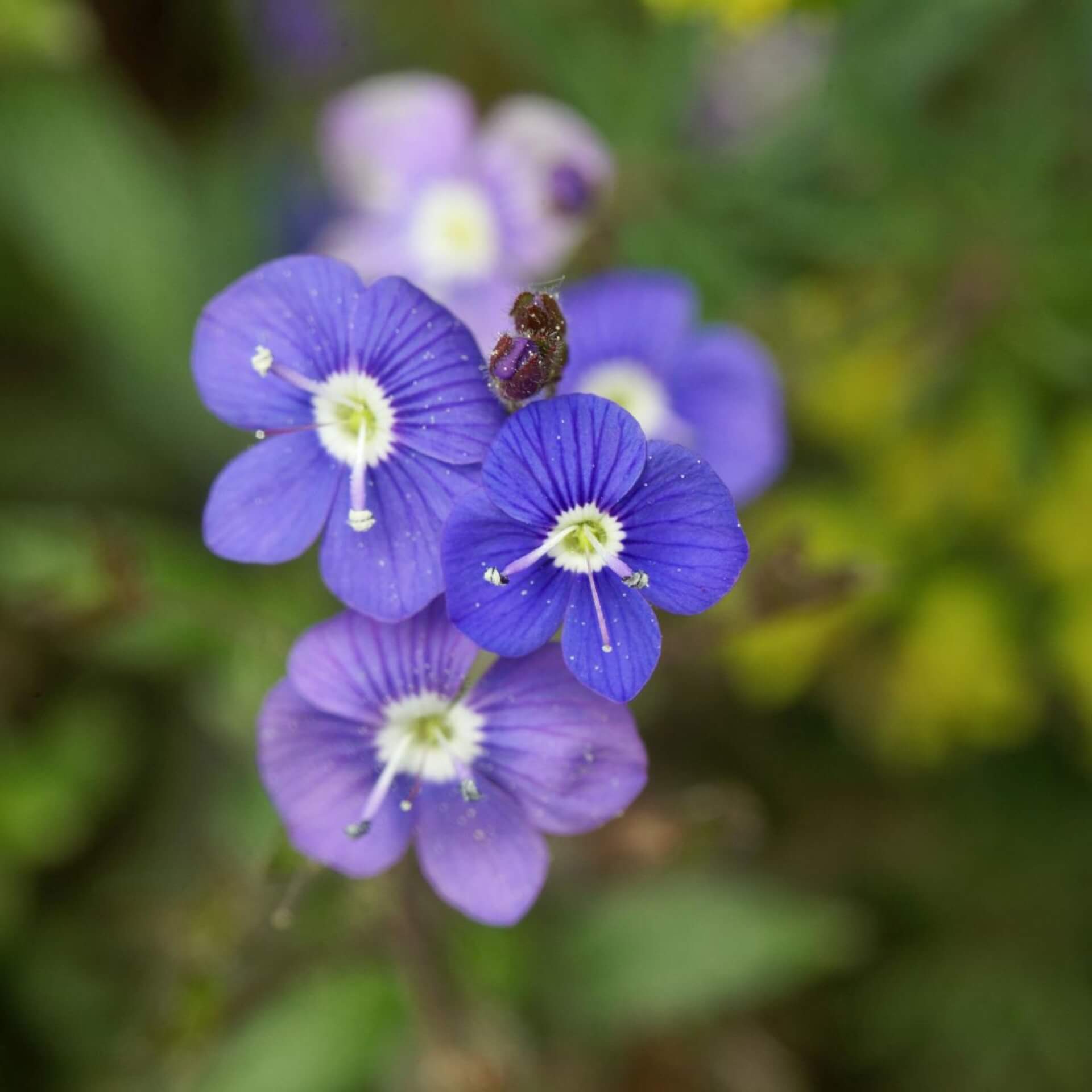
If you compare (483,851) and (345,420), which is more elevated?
(345,420)

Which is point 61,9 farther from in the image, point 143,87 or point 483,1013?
point 483,1013

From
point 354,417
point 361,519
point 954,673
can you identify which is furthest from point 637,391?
point 954,673

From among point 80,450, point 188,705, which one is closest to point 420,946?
point 188,705

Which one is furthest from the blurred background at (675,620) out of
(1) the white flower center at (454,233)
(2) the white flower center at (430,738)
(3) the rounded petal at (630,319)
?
(2) the white flower center at (430,738)

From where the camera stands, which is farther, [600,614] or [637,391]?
[637,391]

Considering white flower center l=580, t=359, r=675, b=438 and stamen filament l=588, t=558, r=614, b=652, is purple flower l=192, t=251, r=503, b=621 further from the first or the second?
white flower center l=580, t=359, r=675, b=438

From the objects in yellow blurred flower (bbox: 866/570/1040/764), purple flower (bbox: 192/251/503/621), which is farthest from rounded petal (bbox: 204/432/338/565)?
yellow blurred flower (bbox: 866/570/1040/764)

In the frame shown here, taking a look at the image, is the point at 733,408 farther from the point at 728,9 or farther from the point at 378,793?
the point at 378,793
